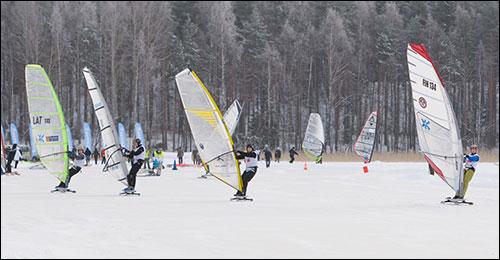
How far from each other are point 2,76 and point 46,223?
49726 millimetres

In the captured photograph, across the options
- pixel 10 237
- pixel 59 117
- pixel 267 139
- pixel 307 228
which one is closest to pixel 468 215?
pixel 307 228

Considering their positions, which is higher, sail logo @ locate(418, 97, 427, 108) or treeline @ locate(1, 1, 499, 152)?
treeline @ locate(1, 1, 499, 152)

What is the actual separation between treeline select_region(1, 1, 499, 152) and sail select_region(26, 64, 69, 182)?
31.8m

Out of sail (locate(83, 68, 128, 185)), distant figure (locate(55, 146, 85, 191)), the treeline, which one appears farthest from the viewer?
the treeline

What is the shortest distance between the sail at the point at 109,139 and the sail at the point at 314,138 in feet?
70.1

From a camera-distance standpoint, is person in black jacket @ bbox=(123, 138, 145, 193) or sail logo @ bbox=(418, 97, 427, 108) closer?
sail logo @ bbox=(418, 97, 427, 108)

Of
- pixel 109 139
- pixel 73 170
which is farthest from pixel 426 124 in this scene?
pixel 73 170

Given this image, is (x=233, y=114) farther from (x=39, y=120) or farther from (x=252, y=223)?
(x=252, y=223)

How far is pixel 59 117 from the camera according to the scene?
18.0 m

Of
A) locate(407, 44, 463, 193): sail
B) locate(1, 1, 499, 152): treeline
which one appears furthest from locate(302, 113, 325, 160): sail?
locate(407, 44, 463, 193): sail

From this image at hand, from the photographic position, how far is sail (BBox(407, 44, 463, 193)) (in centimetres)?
1546

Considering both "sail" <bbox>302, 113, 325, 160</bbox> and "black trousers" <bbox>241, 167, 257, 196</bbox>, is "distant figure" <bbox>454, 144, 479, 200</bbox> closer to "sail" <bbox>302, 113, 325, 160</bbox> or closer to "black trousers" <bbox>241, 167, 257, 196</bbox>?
"black trousers" <bbox>241, 167, 257, 196</bbox>

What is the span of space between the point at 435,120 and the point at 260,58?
140 feet

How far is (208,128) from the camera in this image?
53.0 feet
